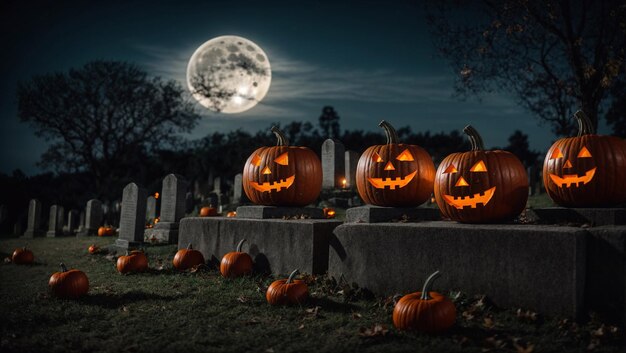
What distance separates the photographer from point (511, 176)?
18.5ft

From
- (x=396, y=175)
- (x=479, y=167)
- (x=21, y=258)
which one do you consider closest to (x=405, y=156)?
(x=396, y=175)

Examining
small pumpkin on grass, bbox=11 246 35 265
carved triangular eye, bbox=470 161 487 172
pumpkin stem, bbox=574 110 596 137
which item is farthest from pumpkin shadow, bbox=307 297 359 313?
small pumpkin on grass, bbox=11 246 35 265

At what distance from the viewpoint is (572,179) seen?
18.5 feet

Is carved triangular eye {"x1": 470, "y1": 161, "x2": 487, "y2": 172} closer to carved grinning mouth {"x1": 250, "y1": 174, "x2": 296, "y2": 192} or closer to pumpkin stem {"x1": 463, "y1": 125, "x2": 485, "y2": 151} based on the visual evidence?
pumpkin stem {"x1": 463, "y1": 125, "x2": 485, "y2": 151}

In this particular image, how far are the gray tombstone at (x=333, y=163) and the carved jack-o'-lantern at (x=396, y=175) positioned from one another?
31.4ft

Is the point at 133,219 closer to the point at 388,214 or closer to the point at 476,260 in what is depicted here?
the point at 388,214

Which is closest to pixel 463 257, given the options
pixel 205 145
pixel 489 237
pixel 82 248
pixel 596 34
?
pixel 489 237

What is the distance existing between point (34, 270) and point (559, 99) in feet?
73.4

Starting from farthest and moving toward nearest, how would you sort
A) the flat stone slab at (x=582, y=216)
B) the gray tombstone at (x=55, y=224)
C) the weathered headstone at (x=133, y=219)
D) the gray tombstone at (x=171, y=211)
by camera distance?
the gray tombstone at (x=55, y=224) → the gray tombstone at (x=171, y=211) → the weathered headstone at (x=133, y=219) → the flat stone slab at (x=582, y=216)

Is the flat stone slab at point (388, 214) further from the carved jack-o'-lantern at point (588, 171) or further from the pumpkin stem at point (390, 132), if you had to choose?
the carved jack-o'-lantern at point (588, 171)

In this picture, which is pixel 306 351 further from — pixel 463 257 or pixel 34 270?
pixel 34 270

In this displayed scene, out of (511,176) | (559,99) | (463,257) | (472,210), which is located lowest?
(463,257)

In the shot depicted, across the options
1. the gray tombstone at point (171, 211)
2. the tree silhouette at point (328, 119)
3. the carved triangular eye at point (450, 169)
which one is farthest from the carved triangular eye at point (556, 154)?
the tree silhouette at point (328, 119)

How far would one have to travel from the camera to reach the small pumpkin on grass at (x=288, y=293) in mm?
5457
